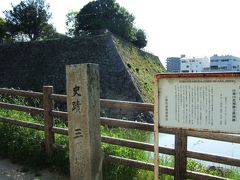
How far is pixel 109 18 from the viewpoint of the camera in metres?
30.0

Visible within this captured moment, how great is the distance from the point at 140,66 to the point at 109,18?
18.9 feet

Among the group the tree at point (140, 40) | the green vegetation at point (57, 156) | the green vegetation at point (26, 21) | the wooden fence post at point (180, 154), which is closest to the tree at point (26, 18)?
the green vegetation at point (26, 21)

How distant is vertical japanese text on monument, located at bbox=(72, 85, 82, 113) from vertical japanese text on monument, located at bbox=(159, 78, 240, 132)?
94cm

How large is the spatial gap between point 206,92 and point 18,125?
13.5 feet

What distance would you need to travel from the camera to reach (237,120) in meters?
3.04

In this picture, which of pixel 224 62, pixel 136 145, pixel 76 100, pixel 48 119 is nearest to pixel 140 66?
pixel 48 119

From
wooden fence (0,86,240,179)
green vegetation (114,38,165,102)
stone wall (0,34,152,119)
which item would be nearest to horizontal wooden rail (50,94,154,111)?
wooden fence (0,86,240,179)

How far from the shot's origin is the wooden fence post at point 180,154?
4.21 metres

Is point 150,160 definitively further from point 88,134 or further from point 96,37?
point 96,37

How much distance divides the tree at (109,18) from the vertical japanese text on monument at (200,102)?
2634cm

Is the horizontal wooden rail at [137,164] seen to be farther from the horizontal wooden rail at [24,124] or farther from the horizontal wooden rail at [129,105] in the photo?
the horizontal wooden rail at [24,124]

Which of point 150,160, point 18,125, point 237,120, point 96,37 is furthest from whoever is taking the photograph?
point 96,37

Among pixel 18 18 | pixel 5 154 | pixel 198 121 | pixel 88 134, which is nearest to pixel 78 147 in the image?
pixel 88 134

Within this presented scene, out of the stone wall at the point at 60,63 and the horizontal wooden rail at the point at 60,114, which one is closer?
the horizontal wooden rail at the point at 60,114
